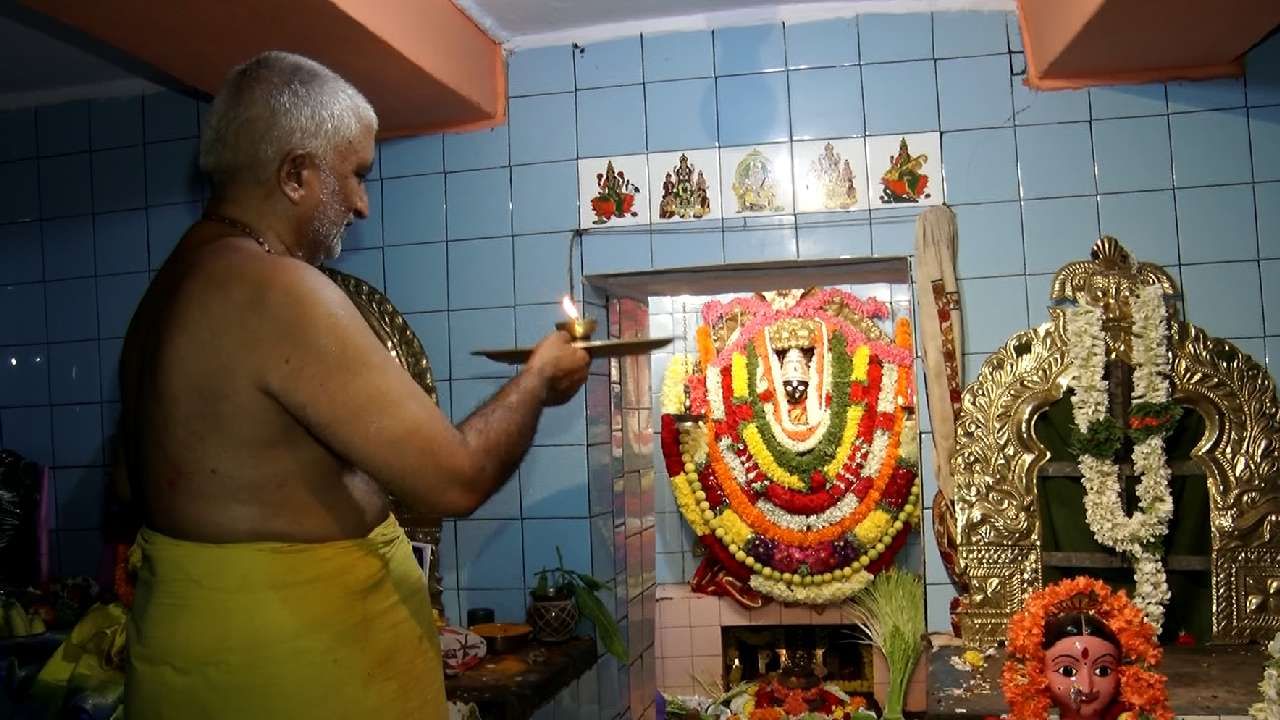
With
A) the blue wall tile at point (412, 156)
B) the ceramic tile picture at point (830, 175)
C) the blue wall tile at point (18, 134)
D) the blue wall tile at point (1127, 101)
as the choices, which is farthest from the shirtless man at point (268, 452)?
the blue wall tile at point (18, 134)

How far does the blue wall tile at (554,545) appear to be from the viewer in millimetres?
4062

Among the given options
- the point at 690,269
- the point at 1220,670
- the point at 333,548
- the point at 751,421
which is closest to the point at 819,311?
the point at 751,421

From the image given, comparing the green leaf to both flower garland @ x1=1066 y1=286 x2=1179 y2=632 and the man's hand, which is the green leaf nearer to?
flower garland @ x1=1066 y1=286 x2=1179 y2=632

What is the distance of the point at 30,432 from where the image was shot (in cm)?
450

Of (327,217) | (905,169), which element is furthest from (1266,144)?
(327,217)

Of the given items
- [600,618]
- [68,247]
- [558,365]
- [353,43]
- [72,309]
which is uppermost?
[353,43]

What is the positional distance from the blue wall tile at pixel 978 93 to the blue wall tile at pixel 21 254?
3797mm

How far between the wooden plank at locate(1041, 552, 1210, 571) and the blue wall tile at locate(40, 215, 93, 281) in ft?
13.2

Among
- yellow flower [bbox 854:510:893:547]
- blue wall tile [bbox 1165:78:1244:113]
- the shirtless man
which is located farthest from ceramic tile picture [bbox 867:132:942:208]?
yellow flower [bbox 854:510:893:547]

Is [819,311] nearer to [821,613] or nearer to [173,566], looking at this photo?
[821,613]

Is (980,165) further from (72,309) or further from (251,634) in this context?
(72,309)

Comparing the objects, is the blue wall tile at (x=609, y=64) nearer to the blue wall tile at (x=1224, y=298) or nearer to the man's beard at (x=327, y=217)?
the blue wall tile at (x=1224, y=298)

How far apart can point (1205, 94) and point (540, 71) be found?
2.43 meters

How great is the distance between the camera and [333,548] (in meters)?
1.65
